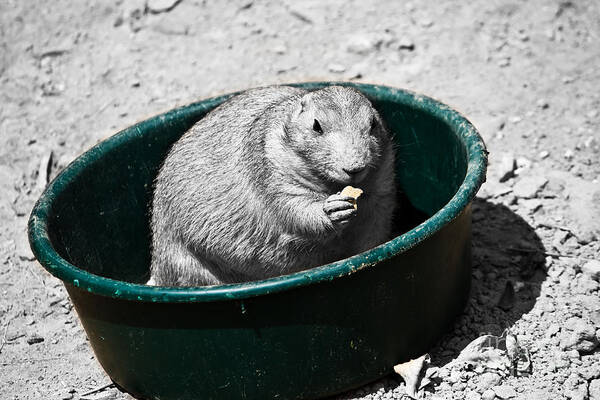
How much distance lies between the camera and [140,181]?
→ 16.6 ft

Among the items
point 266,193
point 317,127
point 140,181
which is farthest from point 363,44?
point 317,127

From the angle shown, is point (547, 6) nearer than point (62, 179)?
No

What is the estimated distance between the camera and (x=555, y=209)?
5.13m

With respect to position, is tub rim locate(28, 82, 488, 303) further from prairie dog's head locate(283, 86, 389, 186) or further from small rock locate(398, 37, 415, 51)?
small rock locate(398, 37, 415, 51)

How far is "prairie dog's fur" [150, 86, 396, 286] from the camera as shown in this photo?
12.9ft

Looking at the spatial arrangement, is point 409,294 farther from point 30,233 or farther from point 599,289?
point 30,233

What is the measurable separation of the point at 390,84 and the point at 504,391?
3251 mm

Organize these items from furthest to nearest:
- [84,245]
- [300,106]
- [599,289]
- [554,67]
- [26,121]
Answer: [26,121], [554,67], [84,245], [599,289], [300,106]

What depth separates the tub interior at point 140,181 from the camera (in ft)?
15.2

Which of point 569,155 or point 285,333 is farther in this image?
point 569,155

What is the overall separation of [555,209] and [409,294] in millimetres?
1862

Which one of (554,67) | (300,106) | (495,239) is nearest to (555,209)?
(495,239)

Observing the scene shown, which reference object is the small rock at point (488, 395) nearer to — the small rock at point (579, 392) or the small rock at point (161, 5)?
the small rock at point (579, 392)

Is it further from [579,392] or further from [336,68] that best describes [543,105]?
[579,392]
